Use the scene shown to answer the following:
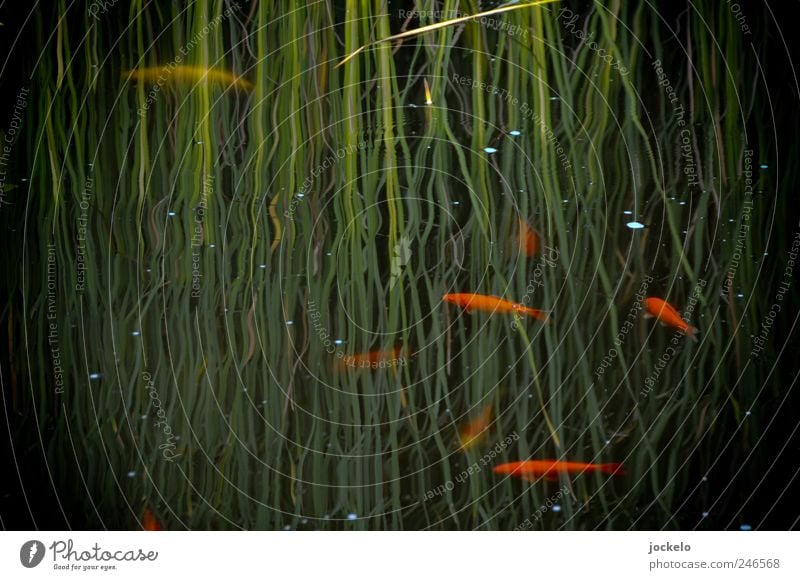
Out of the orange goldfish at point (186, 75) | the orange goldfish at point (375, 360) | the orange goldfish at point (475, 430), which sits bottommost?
the orange goldfish at point (475, 430)

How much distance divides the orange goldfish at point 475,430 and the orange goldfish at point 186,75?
35cm

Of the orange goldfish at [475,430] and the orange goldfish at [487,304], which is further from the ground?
the orange goldfish at [487,304]

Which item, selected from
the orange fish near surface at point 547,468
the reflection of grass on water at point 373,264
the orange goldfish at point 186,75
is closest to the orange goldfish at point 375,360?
the reflection of grass on water at point 373,264

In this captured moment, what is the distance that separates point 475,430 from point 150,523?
0.97 feet

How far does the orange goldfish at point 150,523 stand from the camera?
0.64m

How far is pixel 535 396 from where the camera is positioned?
644 millimetres

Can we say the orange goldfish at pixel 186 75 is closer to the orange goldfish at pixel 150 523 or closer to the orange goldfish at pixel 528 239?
the orange goldfish at pixel 528 239

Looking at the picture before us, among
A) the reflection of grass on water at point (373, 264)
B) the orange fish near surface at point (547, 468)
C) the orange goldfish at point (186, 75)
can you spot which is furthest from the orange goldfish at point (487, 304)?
the orange goldfish at point (186, 75)

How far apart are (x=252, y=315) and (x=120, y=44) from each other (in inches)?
10.3

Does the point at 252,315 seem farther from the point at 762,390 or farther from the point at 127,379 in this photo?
the point at 762,390

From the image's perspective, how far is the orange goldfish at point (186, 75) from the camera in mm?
640

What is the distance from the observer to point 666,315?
2.10 feet
